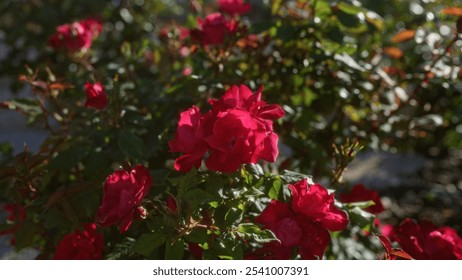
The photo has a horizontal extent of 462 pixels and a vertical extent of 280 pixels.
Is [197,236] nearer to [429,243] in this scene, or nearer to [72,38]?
[429,243]

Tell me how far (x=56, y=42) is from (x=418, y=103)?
1.56m

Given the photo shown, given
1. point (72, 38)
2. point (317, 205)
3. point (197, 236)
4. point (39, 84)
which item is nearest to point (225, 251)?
point (197, 236)

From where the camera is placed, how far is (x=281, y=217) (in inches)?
48.0

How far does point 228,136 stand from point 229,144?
0.02m

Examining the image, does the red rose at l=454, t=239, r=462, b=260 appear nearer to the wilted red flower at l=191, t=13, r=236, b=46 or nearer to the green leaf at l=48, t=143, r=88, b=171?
the wilted red flower at l=191, t=13, r=236, b=46

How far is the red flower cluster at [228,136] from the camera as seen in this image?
1084 mm

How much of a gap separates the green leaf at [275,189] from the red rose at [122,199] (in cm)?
29

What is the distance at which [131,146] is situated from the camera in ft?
4.97

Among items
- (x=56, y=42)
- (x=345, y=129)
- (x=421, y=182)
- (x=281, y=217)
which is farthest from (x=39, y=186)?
(x=421, y=182)

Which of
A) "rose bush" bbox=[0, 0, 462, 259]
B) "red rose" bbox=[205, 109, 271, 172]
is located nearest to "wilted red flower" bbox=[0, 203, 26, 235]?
"rose bush" bbox=[0, 0, 462, 259]

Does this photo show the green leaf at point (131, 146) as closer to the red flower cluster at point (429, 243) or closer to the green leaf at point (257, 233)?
the green leaf at point (257, 233)

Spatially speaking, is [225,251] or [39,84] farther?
[39,84]

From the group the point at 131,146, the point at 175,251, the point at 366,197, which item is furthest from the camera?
the point at 366,197

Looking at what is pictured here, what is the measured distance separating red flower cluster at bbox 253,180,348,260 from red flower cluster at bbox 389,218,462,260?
330mm
